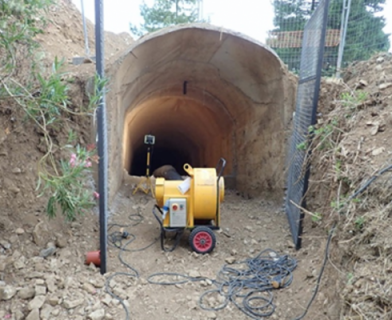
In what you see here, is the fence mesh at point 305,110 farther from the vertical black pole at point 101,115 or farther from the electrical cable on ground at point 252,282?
the vertical black pole at point 101,115

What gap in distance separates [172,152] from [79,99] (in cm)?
1020

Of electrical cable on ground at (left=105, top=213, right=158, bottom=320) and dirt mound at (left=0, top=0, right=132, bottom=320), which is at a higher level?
dirt mound at (left=0, top=0, right=132, bottom=320)

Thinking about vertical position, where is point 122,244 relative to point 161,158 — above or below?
above

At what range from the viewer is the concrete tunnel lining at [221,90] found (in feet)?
16.4

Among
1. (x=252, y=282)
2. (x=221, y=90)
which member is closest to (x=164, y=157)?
(x=221, y=90)

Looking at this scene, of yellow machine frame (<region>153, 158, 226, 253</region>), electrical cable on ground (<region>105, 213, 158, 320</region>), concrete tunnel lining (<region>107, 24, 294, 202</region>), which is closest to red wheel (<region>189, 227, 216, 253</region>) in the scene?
yellow machine frame (<region>153, 158, 226, 253</region>)

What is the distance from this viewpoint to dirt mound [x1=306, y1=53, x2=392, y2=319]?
1.88m

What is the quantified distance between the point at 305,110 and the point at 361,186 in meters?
2.08

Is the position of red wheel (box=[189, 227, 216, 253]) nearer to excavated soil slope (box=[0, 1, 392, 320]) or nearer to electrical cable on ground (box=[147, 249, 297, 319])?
excavated soil slope (box=[0, 1, 392, 320])

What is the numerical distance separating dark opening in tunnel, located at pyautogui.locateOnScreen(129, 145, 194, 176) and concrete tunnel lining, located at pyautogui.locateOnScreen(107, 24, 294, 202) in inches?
197

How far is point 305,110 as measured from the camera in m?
4.27

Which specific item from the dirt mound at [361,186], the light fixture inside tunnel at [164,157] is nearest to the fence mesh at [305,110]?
the dirt mound at [361,186]

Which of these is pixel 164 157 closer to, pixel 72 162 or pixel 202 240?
pixel 202 240

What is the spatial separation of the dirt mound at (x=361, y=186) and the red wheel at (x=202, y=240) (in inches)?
54.0
